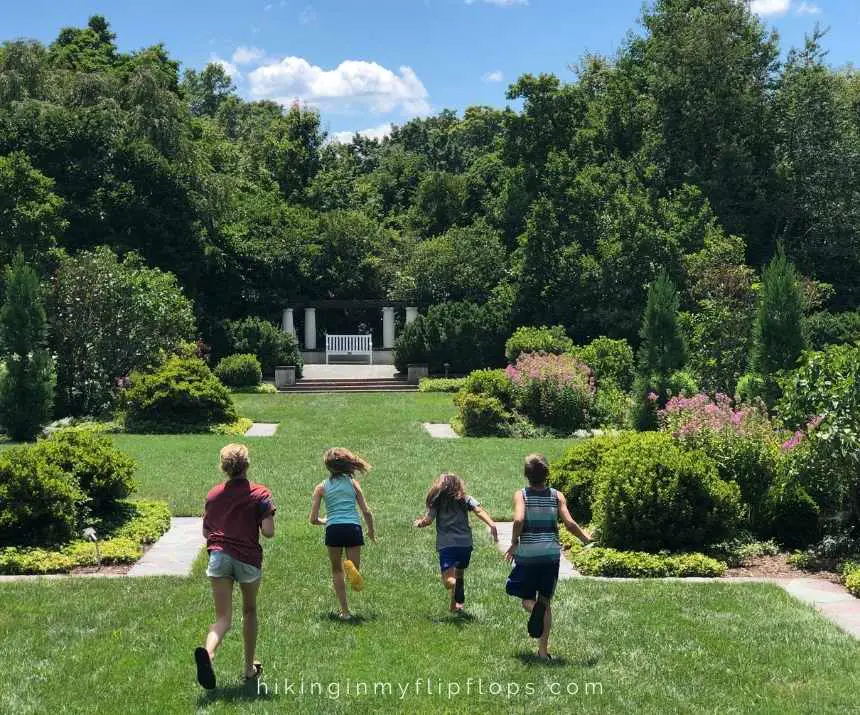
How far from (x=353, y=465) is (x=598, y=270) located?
2257cm

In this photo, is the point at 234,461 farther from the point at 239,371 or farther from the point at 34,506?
the point at 239,371

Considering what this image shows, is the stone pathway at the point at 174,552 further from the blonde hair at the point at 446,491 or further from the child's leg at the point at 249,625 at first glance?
the child's leg at the point at 249,625

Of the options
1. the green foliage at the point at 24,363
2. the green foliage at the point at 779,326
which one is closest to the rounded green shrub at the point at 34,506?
the green foliage at the point at 24,363

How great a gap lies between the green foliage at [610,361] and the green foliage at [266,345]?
30.3 feet

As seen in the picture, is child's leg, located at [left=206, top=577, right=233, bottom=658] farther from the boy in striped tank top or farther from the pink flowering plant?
the pink flowering plant

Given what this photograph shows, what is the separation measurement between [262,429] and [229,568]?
13556 millimetres

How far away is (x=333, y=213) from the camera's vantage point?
37.6m

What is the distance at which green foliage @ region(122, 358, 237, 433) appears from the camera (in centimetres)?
1889

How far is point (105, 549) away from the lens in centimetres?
904

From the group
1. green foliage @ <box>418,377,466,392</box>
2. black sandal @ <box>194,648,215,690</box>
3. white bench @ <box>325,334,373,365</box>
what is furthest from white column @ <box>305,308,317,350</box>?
black sandal @ <box>194,648,215,690</box>

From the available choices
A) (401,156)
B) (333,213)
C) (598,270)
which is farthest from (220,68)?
(598,270)

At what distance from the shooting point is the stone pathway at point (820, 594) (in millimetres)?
7312

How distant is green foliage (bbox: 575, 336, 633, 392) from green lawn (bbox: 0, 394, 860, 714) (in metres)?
13.6

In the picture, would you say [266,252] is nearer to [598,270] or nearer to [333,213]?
[333,213]
